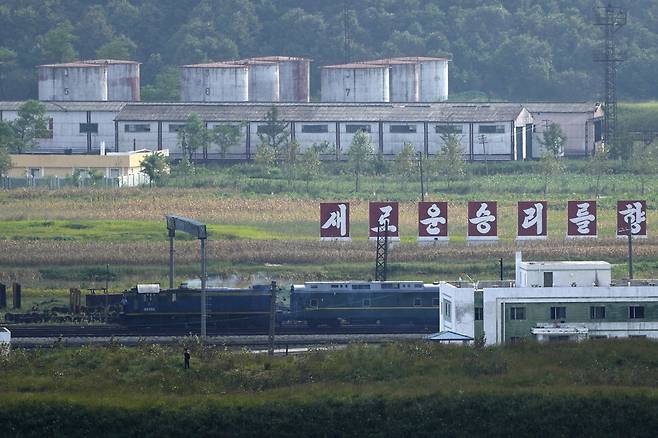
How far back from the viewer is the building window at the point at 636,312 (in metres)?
44.8

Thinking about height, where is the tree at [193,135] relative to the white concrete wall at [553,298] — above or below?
above

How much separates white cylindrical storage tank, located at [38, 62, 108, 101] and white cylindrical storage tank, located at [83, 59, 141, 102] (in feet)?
6.79

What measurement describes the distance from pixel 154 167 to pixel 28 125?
15.1 m

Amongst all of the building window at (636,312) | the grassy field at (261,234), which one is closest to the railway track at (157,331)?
the grassy field at (261,234)

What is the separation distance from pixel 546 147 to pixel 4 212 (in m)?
35.1

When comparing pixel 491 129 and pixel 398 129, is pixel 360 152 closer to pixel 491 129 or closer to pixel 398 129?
pixel 398 129

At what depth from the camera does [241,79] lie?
11188cm

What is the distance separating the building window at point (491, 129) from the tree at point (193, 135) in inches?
615

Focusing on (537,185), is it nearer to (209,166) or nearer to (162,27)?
(209,166)

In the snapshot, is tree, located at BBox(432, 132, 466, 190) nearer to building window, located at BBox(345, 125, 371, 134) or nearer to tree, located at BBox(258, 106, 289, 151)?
building window, located at BBox(345, 125, 371, 134)

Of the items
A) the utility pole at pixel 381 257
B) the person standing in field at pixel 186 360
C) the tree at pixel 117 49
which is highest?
the tree at pixel 117 49

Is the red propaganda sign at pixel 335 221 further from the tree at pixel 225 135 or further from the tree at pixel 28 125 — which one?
the tree at pixel 28 125

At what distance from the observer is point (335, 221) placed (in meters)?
63.2

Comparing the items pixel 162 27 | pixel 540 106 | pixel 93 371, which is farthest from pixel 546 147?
pixel 93 371
